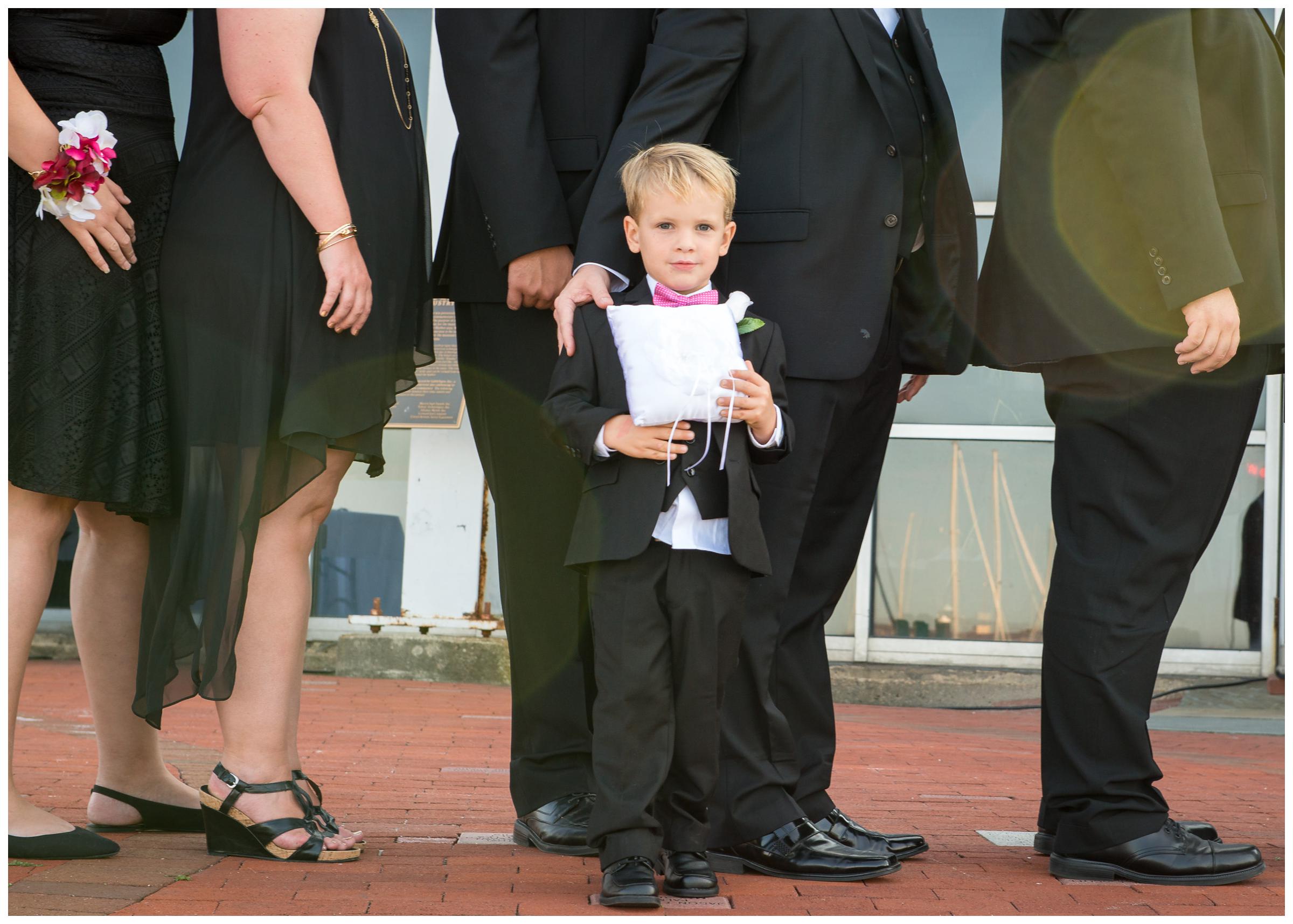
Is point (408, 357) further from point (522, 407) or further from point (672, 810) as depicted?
point (672, 810)

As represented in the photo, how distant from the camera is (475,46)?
261cm

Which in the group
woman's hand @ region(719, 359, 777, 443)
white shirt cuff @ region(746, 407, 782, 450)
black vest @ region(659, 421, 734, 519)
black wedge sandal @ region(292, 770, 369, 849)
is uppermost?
woman's hand @ region(719, 359, 777, 443)

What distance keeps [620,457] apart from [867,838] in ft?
3.03

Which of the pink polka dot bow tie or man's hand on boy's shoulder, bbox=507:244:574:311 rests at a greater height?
man's hand on boy's shoulder, bbox=507:244:574:311

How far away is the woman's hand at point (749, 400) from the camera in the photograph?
221 cm

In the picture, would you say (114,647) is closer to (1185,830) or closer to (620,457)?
(620,457)

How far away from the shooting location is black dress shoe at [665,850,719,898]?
2.22 metres

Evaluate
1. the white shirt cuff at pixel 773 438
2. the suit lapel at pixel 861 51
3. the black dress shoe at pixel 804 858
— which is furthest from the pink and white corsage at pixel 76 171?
the black dress shoe at pixel 804 858

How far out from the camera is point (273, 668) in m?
2.50

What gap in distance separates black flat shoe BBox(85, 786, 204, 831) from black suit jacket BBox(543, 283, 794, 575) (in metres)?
1.12

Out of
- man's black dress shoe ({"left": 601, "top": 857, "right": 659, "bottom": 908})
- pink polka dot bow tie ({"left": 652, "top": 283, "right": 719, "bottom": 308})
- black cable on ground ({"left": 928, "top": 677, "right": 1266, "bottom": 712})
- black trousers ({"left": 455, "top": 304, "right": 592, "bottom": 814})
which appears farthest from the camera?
black cable on ground ({"left": 928, "top": 677, "right": 1266, "bottom": 712})

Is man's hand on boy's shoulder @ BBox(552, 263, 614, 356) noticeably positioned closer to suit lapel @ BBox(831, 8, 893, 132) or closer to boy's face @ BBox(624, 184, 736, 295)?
boy's face @ BBox(624, 184, 736, 295)

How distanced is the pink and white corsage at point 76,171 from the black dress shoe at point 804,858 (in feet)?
5.51

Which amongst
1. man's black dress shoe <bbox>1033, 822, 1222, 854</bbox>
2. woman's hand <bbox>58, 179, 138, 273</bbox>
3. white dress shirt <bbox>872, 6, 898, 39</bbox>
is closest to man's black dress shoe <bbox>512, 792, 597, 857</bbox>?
man's black dress shoe <bbox>1033, 822, 1222, 854</bbox>
